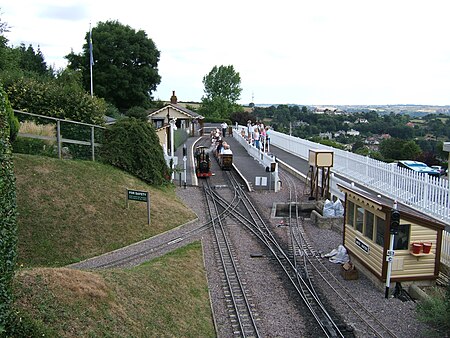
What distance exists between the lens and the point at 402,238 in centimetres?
1184

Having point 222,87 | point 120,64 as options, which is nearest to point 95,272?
point 120,64

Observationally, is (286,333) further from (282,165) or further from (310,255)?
(282,165)

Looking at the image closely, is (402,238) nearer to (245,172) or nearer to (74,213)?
(74,213)

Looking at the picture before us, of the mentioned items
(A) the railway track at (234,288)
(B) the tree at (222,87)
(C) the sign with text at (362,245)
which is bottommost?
(A) the railway track at (234,288)

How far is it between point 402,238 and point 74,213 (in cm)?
981

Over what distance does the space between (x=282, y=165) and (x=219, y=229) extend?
14.1 metres

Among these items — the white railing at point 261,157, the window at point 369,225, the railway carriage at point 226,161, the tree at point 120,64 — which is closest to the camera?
the window at point 369,225

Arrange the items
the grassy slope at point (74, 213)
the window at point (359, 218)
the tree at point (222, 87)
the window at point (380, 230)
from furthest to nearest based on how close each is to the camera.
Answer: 1. the tree at point (222, 87)
2. the window at point (359, 218)
3. the grassy slope at point (74, 213)
4. the window at point (380, 230)

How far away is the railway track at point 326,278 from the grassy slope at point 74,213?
14.3ft

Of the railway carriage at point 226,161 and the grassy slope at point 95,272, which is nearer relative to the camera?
the grassy slope at point 95,272

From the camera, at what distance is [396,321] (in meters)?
10.5

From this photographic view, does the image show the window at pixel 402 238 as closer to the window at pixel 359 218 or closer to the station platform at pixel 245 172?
the window at pixel 359 218

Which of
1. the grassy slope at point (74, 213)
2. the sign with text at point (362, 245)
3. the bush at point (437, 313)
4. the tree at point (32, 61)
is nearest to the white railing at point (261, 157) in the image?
the grassy slope at point (74, 213)

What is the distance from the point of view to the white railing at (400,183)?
1527cm
